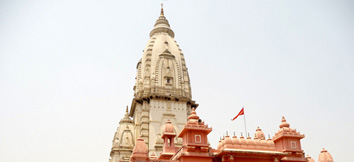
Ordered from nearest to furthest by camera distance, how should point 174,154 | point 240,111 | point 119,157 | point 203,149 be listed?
point 203,149 < point 174,154 < point 240,111 < point 119,157

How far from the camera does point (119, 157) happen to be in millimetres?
31797

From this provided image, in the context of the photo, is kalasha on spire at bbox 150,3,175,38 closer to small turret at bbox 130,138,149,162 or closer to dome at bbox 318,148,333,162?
dome at bbox 318,148,333,162

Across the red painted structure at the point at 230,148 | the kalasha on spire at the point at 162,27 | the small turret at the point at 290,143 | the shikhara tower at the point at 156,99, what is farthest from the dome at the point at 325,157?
the kalasha on spire at the point at 162,27

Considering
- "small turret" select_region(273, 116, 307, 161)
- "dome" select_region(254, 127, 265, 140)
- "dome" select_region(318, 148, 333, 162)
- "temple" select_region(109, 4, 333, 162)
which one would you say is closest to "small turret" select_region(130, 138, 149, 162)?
"temple" select_region(109, 4, 333, 162)

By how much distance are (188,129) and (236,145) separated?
3115 millimetres

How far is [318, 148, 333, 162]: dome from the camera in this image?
23.2 meters

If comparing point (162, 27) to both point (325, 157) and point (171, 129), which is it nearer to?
point (171, 129)

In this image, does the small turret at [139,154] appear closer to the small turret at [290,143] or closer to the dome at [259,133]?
the small turret at [290,143]

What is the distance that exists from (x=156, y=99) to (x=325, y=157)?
17.1 metres

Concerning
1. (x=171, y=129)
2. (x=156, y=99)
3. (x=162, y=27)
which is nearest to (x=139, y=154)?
(x=171, y=129)

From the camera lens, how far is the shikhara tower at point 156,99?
32375mm

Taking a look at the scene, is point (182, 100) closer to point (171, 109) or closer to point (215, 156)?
point (171, 109)

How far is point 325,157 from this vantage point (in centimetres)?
2333

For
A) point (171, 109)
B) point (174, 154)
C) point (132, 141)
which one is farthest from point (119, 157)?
point (174, 154)
